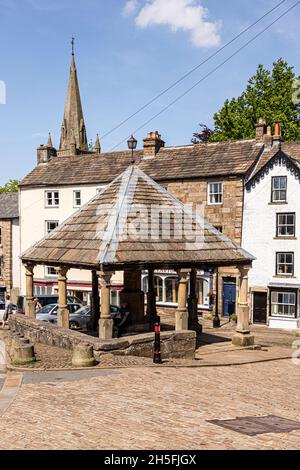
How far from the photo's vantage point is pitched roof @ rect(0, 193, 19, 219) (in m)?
49.9

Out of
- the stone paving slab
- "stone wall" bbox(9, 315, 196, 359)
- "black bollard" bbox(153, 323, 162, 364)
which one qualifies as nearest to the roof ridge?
"stone wall" bbox(9, 315, 196, 359)

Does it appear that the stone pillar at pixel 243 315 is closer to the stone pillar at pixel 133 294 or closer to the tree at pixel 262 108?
the stone pillar at pixel 133 294

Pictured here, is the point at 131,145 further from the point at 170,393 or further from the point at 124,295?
the point at 170,393

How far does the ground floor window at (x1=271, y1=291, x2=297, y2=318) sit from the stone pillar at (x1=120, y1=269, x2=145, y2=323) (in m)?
17.1

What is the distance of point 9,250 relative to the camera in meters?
49.9

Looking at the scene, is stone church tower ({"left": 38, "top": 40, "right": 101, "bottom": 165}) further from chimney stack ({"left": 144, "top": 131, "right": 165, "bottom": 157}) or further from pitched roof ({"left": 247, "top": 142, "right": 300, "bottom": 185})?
pitched roof ({"left": 247, "top": 142, "right": 300, "bottom": 185})

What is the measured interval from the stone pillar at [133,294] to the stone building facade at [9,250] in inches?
1181

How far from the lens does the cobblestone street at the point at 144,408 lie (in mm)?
8773

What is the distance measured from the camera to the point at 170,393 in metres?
12.2

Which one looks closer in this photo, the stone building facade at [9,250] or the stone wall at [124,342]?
the stone wall at [124,342]

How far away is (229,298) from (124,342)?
75.1ft

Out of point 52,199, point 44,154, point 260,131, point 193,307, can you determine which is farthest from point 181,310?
point 44,154

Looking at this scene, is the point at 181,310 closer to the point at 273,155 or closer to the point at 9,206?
the point at 273,155

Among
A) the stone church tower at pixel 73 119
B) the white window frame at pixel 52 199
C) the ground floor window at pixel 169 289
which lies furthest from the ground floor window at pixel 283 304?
the stone church tower at pixel 73 119
